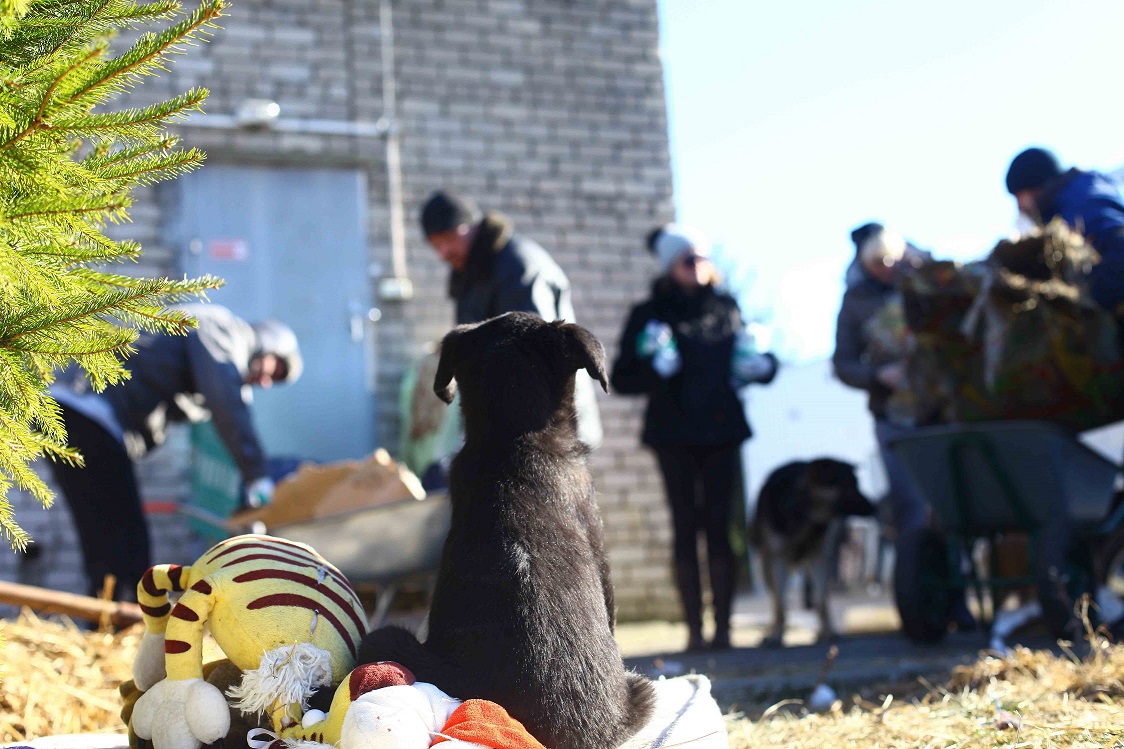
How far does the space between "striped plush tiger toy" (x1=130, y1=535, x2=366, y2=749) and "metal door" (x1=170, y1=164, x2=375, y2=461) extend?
5.57 metres

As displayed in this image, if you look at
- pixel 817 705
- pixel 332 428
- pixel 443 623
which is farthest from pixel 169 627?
pixel 332 428

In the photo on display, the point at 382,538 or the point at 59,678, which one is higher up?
the point at 382,538

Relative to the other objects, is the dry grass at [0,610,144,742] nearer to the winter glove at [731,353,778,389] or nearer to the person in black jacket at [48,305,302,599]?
the person in black jacket at [48,305,302,599]

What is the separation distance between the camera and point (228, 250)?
306 inches

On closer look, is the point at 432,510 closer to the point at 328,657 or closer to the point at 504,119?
the point at 328,657

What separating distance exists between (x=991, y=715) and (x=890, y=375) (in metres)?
3.04

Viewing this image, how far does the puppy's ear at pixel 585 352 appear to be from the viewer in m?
2.20

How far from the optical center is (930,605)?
527 cm

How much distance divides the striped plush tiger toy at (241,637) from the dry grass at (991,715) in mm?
1148

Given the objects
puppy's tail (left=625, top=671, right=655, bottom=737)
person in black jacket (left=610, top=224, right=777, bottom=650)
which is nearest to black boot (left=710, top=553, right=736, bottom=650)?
person in black jacket (left=610, top=224, right=777, bottom=650)

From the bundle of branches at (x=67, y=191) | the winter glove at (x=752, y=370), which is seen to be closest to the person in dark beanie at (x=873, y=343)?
the winter glove at (x=752, y=370)

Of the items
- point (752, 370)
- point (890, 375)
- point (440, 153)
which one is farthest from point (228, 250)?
point (890, 375)

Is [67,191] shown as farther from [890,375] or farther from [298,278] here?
[298,278]

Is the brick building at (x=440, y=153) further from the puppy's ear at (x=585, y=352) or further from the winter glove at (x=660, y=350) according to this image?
the puppy's ear at (x=585, y=352)
